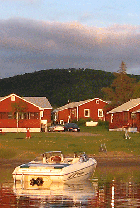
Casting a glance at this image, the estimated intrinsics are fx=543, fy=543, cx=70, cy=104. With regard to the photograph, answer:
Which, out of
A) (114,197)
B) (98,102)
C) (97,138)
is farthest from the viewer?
(98,102)

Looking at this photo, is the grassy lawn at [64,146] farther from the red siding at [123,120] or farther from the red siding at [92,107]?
the red siding at [92,107]

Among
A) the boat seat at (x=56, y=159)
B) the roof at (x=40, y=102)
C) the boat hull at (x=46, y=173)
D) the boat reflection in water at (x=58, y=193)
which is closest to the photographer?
the boat reflection in water at (x=58, y=193)

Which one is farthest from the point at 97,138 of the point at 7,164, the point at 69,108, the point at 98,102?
the point at 69,108

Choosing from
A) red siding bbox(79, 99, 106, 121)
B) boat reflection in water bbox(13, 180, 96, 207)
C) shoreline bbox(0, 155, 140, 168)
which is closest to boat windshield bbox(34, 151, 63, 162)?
boat reflection in water bbox(13, 180, 96, 207)

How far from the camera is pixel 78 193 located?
26.8m

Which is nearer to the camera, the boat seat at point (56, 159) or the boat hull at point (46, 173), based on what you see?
the boat hull at point (46, 173)

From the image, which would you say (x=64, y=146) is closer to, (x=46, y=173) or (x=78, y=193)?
(x=46, y=173)

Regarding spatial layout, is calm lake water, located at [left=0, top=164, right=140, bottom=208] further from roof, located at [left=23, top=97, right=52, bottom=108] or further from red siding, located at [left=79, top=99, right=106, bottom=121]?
red siding, located at [left=79, top=99, right=106, bottom=121]

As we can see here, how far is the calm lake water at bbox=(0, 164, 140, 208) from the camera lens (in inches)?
902

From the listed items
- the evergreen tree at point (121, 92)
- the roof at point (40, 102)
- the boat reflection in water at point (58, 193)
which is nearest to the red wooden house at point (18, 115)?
the roof at point (40, 102)

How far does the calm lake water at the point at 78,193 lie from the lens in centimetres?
2292

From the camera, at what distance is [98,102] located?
381 ft

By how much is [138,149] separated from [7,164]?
44.9 feet

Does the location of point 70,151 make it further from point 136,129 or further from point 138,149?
point 136,129
